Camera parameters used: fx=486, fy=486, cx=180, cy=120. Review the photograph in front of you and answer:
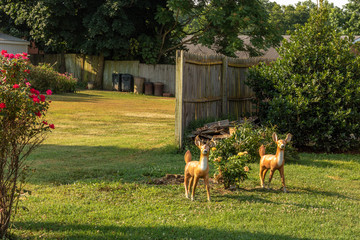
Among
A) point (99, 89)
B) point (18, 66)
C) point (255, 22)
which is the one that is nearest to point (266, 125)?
point (18, 66)

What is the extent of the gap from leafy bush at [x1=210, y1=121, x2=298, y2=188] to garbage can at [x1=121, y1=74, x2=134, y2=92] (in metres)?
21.5

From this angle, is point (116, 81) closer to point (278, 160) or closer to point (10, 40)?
point (10, 40)

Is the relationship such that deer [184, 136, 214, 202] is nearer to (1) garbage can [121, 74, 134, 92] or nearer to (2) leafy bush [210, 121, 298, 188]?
(2) leafy bush [210, 121, 298, 188]

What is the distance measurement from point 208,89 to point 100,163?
4.27m

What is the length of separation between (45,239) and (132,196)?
7.22 ft

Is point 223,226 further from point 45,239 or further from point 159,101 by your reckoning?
point 159,101

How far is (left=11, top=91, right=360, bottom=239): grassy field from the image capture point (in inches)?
237

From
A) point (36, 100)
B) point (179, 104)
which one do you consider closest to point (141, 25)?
point (179, 104)

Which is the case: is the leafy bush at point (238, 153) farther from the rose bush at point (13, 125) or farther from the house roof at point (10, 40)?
the house roof at point (10, 40)

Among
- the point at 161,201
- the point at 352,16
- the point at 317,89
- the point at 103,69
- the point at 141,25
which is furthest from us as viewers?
the point at 352,16

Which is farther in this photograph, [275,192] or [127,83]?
[127,83]

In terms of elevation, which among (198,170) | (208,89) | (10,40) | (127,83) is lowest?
(198,170)

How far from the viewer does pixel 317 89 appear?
39.8 feet

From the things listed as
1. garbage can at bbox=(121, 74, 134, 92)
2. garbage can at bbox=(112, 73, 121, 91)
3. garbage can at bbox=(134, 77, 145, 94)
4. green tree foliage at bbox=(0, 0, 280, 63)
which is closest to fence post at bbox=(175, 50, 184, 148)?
green tree foliage at bbox=(0, 0, 280, 63)
